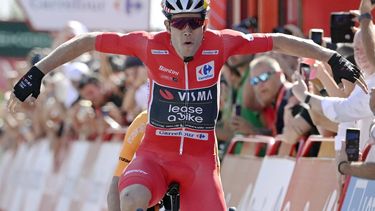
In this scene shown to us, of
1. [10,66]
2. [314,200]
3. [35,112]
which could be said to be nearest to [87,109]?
[35,112]

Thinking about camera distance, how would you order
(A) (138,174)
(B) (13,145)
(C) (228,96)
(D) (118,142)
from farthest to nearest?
(B) (13,145) < (D) (118,142) < (C) (228,96) < (A) (138,174)

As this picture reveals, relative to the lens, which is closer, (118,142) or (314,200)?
(314,200)

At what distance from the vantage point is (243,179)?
12.9 meters

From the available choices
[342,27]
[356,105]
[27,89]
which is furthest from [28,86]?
[342,27]

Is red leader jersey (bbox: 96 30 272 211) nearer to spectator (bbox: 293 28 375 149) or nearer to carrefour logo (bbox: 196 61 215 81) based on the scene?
carrefour logo (bbox: 196 61 215 81)

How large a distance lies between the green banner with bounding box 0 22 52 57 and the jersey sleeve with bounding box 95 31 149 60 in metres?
23.7

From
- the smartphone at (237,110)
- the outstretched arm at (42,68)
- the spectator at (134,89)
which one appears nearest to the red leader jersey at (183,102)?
the outstretched arm at (42,68)

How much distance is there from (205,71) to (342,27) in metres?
1.80

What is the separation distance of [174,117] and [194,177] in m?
0.46

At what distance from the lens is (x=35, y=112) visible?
21250mm

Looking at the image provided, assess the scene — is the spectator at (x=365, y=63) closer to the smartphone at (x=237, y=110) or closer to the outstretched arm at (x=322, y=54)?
the outstretched arm at (x=322, y=54)

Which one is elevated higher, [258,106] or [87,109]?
[258,106]

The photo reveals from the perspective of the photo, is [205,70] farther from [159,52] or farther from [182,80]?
[159,52]

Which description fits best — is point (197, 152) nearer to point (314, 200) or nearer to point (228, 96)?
point (314, 200)
